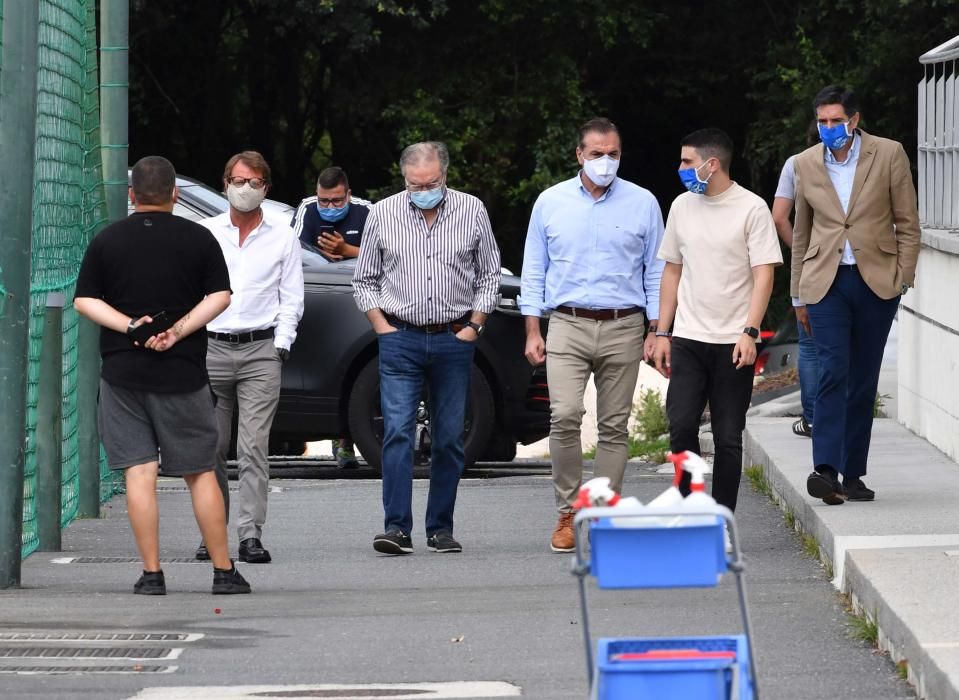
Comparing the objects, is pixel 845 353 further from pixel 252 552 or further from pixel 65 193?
pixel 65 193

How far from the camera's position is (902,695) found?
18.0 ft

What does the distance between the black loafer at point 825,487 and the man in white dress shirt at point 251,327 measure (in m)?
2.38

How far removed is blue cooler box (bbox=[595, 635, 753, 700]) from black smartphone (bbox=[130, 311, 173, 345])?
3.24 m

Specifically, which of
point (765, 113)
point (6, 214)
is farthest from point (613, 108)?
point (6, 214)

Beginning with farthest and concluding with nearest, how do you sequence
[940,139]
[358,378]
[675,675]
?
1. [358,378]
2. [940,139]
3. [675,675]

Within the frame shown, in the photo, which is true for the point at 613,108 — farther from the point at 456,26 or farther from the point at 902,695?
the point at 902,695

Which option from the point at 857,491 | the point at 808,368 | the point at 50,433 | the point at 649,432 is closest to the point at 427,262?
the point at 50,433

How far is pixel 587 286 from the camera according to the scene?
8.34m

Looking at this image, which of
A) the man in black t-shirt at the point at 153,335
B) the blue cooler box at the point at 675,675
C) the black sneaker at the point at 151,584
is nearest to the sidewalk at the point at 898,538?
the blue cooler box at the point at 675,675

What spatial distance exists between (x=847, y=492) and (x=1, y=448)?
12.3 ft

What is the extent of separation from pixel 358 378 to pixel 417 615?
15.4ft

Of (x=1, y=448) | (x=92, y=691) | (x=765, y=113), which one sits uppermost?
(x=765, y=113)

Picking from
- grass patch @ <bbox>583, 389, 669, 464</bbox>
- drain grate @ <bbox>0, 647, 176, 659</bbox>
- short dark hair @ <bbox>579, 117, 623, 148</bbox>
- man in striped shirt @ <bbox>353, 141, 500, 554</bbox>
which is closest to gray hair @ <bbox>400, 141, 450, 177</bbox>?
man in striped shirt @ <bbox>353, 141, 500, 554</bbox>

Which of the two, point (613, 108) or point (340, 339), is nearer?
point (340, 339)
